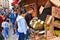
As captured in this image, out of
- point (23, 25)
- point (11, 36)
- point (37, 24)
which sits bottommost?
point (11, 36)

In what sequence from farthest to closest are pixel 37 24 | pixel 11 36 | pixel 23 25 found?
1. pixel 11 36
2. pixel 23 25
3. pixel 37 24

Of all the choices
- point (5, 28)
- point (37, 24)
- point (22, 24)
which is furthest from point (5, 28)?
point (37, 24)

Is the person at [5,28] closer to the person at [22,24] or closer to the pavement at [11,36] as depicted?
the pavement at [11,36]

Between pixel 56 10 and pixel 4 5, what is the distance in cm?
626

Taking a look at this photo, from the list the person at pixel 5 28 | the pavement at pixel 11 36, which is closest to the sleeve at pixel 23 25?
the pavement at pixel 11 36

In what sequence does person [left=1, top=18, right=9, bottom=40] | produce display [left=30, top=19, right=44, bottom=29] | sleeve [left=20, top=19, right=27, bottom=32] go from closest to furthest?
produce display [left=30, top=19, right=44, bottom=29] → sleeve [left=20, top=19, right=27, bottom=32] → person [left=1, top=18, right=9, bottom=40]

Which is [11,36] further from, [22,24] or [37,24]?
[37,24]

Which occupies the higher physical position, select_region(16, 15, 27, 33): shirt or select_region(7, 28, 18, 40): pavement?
select_region(16, 15, 27, 33): shirt

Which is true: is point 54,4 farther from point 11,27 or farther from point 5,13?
point 5,13

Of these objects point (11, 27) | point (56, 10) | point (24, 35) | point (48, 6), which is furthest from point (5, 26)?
point (56, 10)

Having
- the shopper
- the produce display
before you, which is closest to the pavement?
the shopper

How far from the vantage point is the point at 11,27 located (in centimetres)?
709

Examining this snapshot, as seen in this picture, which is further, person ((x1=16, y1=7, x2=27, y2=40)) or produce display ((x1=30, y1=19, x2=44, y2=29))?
person ((x1=16, y1=7, x2=27, y2=40))

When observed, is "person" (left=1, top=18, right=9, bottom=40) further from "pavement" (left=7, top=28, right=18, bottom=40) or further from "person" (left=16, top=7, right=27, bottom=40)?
"person" (left=16, top=7, right=27, bottom=40)
